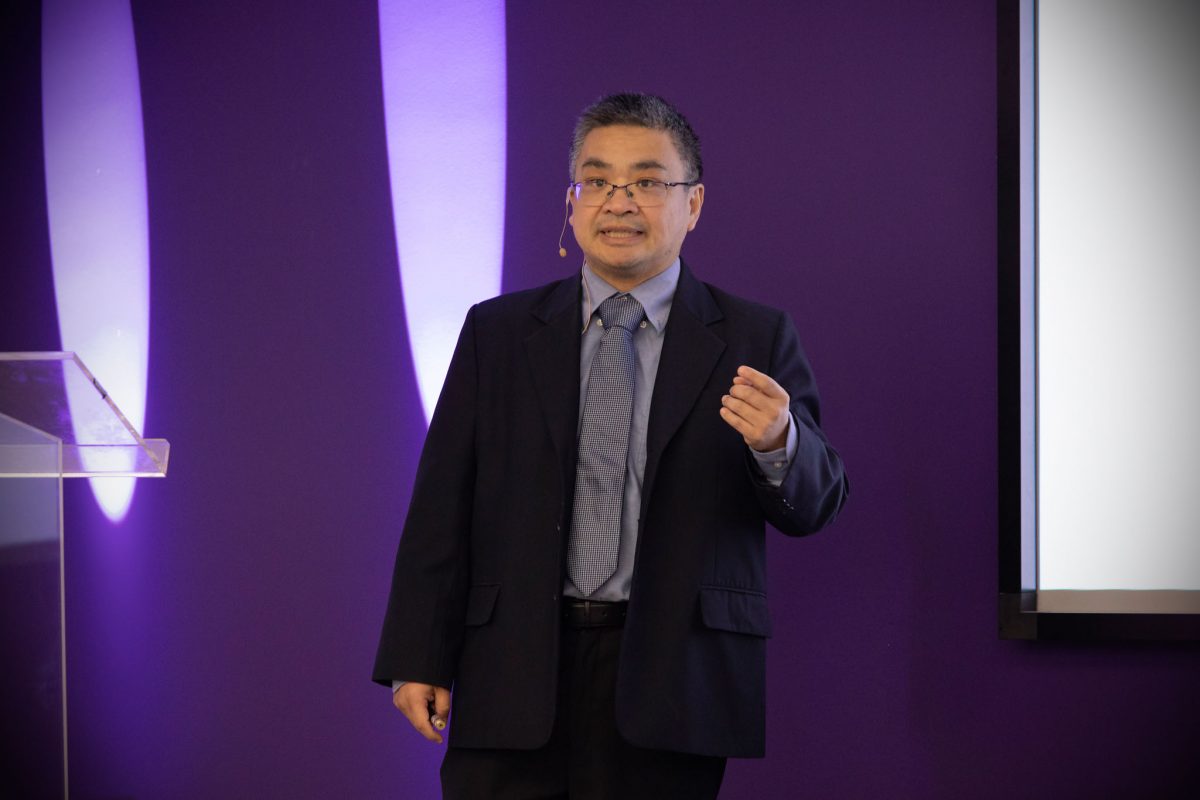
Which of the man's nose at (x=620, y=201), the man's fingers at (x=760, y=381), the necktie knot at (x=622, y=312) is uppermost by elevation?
the man's nose at (x=620, y=201)

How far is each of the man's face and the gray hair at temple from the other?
0.04 feet

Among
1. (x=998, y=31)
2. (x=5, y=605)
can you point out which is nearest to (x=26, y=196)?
(x=5, y=605)

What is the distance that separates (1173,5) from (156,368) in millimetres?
2600

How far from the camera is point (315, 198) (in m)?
3.02

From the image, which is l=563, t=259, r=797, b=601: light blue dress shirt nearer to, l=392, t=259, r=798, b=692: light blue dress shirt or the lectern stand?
l=392, t=259, r=798, b=692: light blue dress shirt

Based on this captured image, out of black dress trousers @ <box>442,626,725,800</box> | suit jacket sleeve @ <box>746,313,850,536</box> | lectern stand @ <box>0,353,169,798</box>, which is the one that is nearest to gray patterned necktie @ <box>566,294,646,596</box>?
black dress trousers @ <box>442,626,725,800</box>

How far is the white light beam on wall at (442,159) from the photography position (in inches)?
117

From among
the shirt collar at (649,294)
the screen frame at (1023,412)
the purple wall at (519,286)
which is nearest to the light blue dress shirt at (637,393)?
the shirt collar at (649,294)

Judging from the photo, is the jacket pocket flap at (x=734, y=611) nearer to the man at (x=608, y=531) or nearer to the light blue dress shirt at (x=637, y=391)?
the man at (x=608, y=531)

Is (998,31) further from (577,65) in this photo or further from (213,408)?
(213,408)

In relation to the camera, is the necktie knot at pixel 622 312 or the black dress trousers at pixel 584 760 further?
the necktie knot at pixel 622 312

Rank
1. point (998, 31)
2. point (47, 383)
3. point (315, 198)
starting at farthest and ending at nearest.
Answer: point (315, 198), point (998, 31), point (47, 383)

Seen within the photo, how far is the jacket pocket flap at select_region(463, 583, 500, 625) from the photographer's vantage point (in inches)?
73.8

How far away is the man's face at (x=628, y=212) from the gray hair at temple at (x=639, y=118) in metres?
0.01
